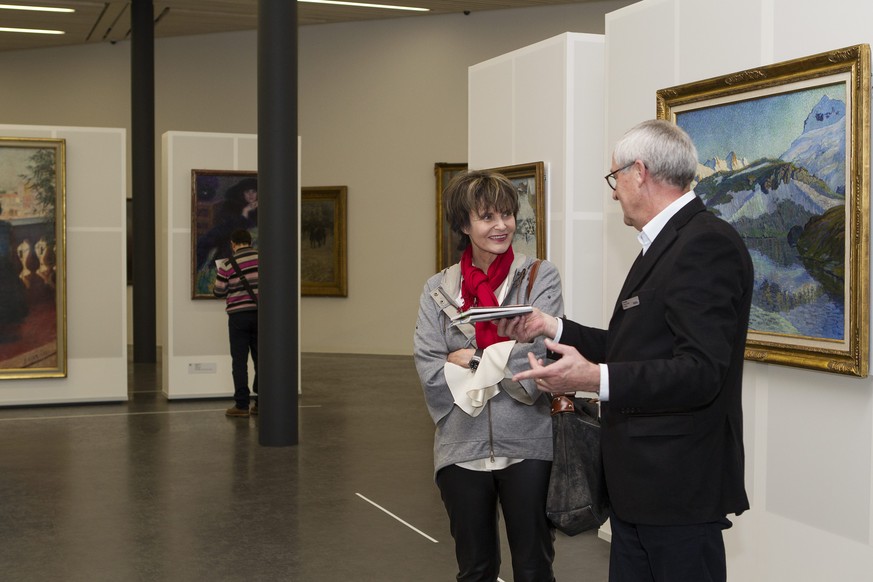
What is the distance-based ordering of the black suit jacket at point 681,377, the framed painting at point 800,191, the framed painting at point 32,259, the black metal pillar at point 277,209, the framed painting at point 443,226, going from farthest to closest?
the framed painting at point 443,226
the framed painting at point 32,259
the black metal pillar at point 277,209
the framed painting at point 800,191
the black suit jacket at point 681,377

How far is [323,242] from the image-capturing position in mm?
19828

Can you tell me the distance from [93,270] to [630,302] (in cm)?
1109

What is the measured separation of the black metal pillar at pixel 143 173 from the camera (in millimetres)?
17578

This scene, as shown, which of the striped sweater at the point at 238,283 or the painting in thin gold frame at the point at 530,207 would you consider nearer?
the painting in thin gold frame at the point at 530,207

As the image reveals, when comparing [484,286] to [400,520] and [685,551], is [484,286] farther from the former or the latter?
[400,520]

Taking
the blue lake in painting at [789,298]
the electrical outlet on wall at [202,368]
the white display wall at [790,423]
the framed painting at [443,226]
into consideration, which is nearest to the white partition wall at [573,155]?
the white display wall at [790,423]

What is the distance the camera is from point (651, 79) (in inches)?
240

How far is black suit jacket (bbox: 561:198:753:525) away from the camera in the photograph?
9.32ft

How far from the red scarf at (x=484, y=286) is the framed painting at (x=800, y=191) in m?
1.63

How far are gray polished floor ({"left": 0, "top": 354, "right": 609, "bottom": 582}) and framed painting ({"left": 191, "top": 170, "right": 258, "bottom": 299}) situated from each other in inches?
72.1

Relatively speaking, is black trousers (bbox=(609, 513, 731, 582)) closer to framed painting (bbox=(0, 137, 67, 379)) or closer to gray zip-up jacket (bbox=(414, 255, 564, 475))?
gray zip-up jacket (bbox=(414, 255, 564, 475))

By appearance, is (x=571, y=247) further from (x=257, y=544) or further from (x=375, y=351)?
(x=375, y=351)

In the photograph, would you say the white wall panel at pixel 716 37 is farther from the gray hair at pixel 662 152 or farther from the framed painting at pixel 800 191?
the gray hair at pixel 662 152

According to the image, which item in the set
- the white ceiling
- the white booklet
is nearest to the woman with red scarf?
the white booklet
